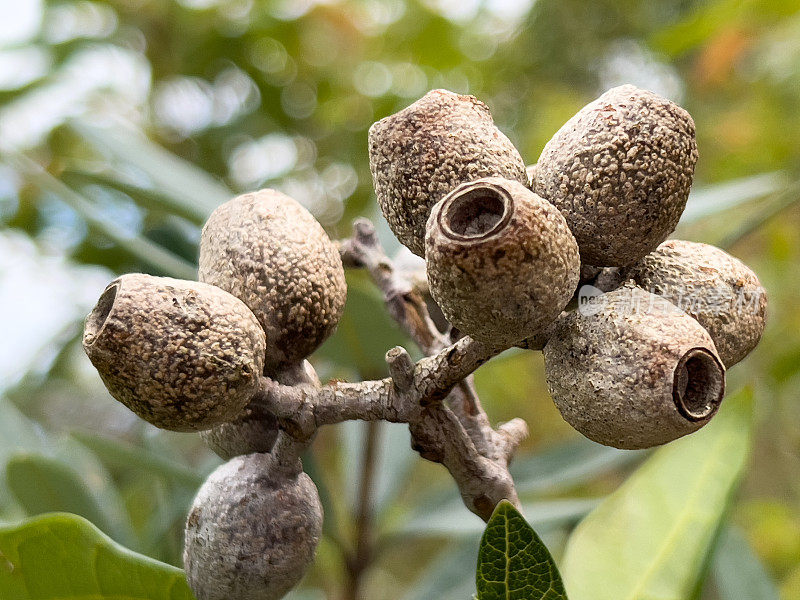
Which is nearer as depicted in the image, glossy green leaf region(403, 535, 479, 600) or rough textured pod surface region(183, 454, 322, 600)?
rough textured pod surface region(183, 454, 322, 600)

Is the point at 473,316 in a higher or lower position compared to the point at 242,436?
higher

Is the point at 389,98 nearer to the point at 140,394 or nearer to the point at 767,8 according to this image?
the point at 767,8

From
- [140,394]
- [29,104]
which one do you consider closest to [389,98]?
[29,104]

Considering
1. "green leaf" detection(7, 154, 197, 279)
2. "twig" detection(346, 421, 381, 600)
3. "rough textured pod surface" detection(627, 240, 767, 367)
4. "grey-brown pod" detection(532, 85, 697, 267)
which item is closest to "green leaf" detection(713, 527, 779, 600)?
"twig" detection(346, 421, 381, 600)

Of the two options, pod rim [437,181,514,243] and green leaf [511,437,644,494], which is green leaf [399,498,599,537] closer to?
green leaf [511,437,644,494]

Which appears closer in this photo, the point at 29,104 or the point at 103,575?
the point at 103,575

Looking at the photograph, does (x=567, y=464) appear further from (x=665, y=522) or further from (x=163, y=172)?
(x=163, y=172)

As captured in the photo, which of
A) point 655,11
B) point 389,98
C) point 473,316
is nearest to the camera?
point 473,316
